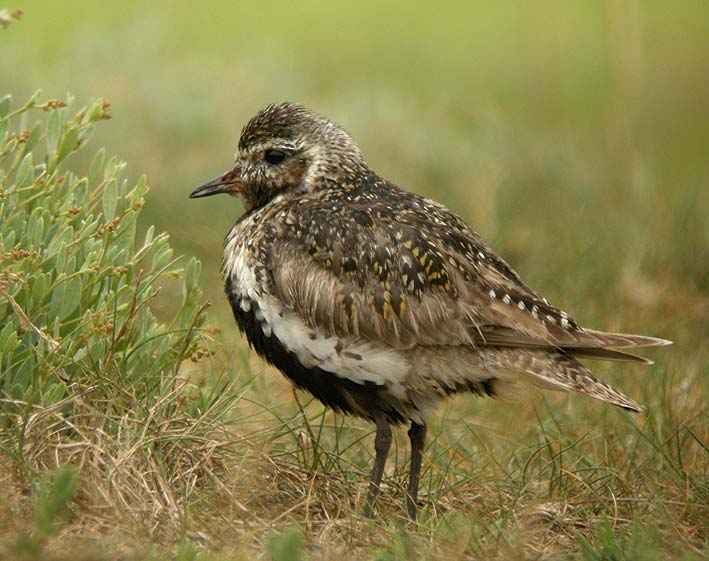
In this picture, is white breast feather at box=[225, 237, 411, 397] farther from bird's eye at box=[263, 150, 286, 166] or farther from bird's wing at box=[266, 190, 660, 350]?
bird's eye at box=[263, 150, 286, 166]

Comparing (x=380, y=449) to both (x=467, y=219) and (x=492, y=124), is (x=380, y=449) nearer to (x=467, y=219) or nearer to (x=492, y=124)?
(x=467, y=219)

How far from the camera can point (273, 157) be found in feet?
18.8

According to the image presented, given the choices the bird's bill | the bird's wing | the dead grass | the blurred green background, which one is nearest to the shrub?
the dead grass

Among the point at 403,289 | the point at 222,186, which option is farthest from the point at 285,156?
the point at 403,289

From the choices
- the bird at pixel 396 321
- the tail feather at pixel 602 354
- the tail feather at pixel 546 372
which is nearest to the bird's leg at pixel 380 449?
the bird at pixel 396 321

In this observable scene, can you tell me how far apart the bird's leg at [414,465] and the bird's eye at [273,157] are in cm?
139

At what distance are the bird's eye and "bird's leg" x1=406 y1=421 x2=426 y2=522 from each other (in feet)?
4.55

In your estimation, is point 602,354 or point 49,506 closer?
point 49,506

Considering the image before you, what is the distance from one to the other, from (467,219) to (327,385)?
3899 millimetres

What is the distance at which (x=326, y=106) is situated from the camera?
34.9 ft

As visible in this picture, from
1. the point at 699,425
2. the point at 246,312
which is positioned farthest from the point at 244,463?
the point at 699,425

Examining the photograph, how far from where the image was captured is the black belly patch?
16.4 ft

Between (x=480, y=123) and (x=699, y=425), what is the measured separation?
5195mm

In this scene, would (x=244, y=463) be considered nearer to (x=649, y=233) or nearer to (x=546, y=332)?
(x=546, y=332)
